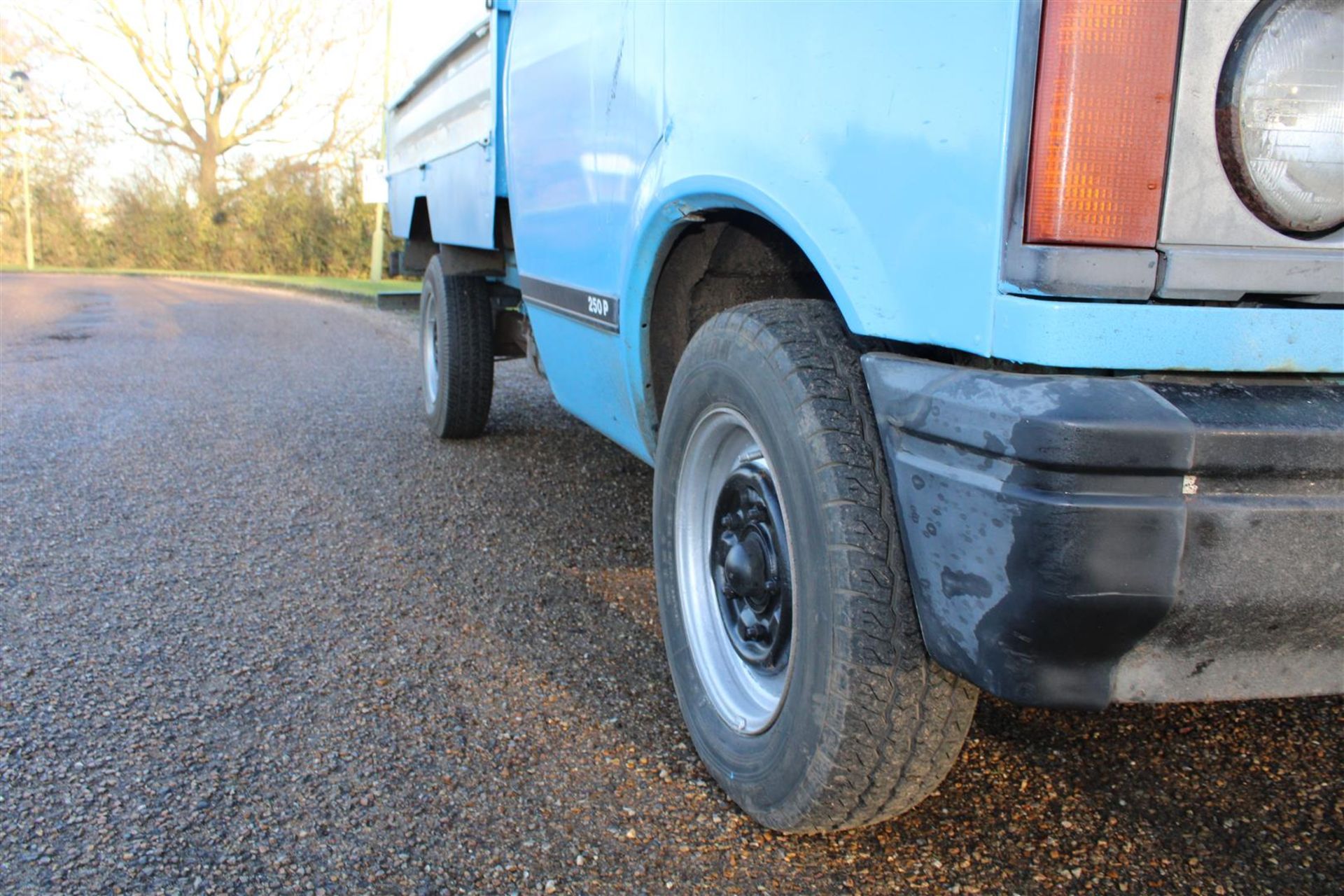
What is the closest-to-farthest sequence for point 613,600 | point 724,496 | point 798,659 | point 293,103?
point 798,659
point 724,496
point 613,600
point 293,103

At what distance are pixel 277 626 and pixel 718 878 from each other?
1.60 meters

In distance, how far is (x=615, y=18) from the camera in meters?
2.52

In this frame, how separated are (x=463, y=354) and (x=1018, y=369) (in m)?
3.90

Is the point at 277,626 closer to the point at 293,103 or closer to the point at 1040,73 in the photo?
the point at 1040,73

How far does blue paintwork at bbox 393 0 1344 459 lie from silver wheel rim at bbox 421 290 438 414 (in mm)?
3050

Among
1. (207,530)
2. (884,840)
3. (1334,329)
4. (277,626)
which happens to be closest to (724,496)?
(884,840)

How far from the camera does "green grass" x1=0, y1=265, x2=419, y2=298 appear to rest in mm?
17719

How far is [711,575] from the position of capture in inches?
88.5

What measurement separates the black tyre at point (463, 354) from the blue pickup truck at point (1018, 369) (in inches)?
123

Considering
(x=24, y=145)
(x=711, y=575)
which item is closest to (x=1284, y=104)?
(x=711, y=575)

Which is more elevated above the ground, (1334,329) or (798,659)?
(1334,329)

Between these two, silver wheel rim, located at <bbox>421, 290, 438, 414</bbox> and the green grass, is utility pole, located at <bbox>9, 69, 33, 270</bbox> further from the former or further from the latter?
silver wheel rim, located at <bbox>421, 290, 438, 414</bbox>

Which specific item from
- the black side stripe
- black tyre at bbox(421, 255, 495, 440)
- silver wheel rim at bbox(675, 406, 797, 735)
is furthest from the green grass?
silver wheel rim at bbox(675, 406, 797, 735)

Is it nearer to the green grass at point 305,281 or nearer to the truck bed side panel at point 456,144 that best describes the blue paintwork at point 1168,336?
the truck bed side panel at point 456,144
